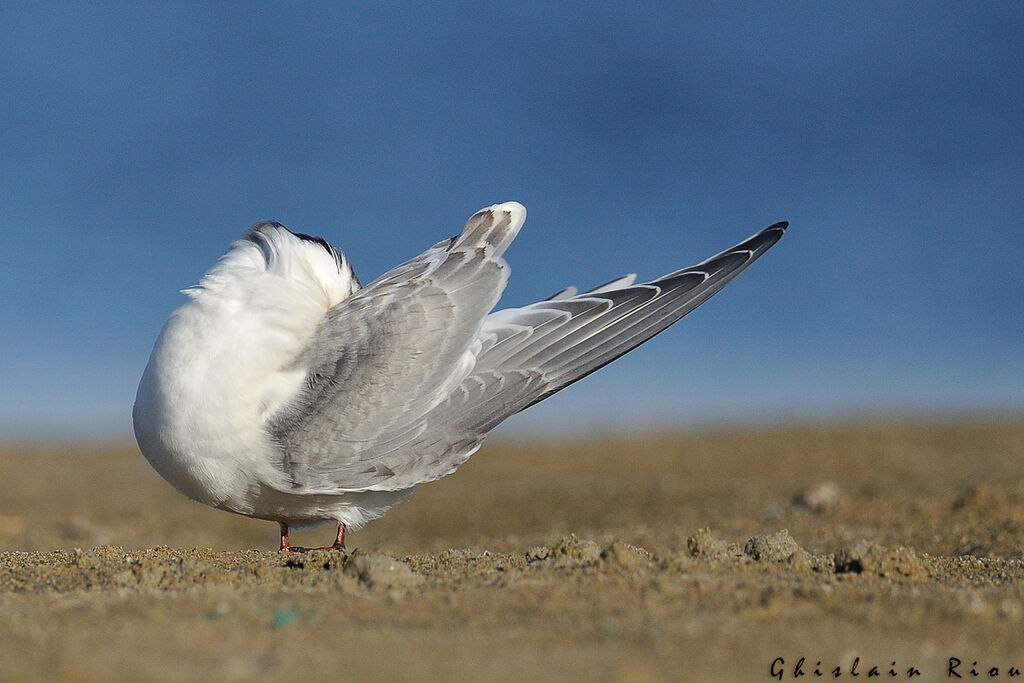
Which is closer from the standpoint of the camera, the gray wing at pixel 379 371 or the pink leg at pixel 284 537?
the gray wing at pixel 379 371

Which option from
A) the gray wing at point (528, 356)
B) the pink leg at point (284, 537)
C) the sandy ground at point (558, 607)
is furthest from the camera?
the pink leg at point (284, 537)

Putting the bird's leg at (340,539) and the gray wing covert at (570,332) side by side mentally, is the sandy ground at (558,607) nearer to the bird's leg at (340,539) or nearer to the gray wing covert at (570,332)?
the bird's leg at (340,539)

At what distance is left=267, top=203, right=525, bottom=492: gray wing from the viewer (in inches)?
191

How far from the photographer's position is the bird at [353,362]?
4.77 m

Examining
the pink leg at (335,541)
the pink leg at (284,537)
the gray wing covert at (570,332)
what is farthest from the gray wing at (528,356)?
the pink leg at (284,537)

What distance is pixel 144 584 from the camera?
402 cm

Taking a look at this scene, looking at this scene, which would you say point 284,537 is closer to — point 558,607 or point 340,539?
point 340,539

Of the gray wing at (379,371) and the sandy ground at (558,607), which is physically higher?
the gray wing at (379,371)

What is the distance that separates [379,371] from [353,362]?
0.14 m

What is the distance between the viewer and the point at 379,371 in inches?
194

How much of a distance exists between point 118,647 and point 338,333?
2.38 metres

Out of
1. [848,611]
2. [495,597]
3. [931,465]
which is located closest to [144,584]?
[495,597]

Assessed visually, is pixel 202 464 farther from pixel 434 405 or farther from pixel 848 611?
pixel 848 611

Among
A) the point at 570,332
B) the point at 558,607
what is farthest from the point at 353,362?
the point at 558,607
